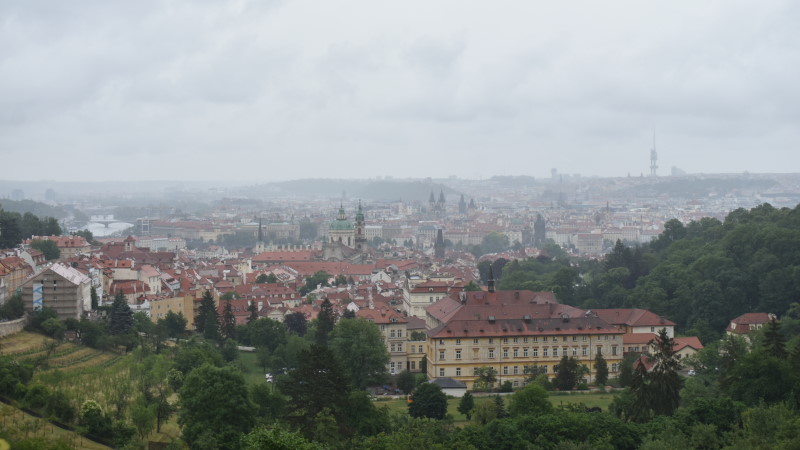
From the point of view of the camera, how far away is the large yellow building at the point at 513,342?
199 feet

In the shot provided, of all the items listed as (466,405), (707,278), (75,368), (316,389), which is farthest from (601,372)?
(75,368)

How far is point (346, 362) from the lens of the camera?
2277 inches

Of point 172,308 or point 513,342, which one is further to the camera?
point 172,308

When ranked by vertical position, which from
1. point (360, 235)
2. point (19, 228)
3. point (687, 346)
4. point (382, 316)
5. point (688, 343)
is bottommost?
point (687, 346)

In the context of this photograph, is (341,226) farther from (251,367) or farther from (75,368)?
(75,368)

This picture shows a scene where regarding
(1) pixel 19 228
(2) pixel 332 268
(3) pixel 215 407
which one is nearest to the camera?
(3) pixel 215 407

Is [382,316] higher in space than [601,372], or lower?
higher

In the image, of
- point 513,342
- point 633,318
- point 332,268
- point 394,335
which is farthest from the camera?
point 332,268

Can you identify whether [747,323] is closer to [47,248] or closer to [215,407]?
[215,407]

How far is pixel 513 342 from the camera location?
6141 centimetres

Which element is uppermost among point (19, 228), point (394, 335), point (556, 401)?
point (19, 228)

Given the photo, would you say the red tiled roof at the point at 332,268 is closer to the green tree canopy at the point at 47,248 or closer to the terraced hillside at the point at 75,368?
the green tree canopy at the point at 47,248

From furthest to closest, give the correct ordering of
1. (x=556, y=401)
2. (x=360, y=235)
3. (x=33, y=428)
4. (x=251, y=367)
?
(x=360, y=235) → (x=251, y=367) → (x=556, y=401) → (x=33, y=428)

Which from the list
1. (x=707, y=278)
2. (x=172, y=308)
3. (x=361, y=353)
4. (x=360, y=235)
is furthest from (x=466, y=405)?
(x=360, y=235)
